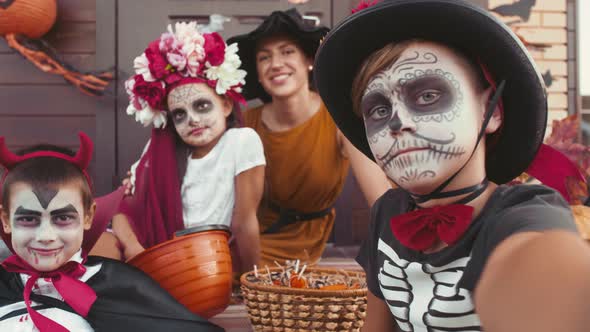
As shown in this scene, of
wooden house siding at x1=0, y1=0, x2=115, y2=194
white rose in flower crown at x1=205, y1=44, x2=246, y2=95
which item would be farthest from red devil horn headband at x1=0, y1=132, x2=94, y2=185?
wooden house siding at x1=0, y1=0, x2=115, y2=194

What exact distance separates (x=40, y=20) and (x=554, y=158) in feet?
10.8

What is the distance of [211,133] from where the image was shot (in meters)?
2.52

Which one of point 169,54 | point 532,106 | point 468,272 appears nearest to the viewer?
point 468,272

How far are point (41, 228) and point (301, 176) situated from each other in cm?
154

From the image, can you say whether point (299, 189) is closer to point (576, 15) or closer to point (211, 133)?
point (211, 133)

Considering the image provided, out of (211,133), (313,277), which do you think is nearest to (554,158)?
(313,277)

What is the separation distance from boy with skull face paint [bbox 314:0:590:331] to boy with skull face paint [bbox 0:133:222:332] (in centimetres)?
98

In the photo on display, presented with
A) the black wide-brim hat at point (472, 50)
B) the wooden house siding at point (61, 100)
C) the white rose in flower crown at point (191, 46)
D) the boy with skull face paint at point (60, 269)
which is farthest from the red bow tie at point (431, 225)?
the wooden house siding at point (61, 100)

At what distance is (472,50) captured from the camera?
43.1 inches

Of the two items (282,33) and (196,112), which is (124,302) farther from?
(282,33)

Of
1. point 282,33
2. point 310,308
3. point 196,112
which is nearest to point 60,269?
point 310,308

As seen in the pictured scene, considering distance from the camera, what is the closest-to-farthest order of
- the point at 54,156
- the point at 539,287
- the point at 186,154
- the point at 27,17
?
the point at 539,287 → the point at 54,156 → the point at 186,154 → the point at 27,17

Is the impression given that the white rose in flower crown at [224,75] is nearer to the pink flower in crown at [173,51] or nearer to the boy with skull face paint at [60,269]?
the pink flower in crown at [173,51]

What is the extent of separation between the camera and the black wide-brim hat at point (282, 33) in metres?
2.78
